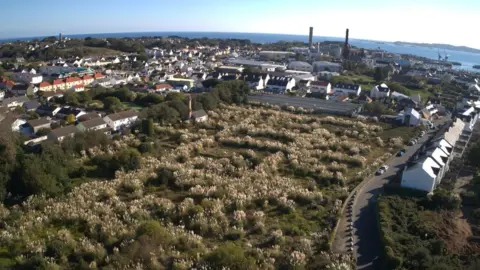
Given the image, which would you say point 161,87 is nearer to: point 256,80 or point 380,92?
point 256,80

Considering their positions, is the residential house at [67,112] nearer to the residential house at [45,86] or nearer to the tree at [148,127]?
the tree at [148,127]

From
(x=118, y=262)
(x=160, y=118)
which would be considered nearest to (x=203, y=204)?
(x=118, y=262)

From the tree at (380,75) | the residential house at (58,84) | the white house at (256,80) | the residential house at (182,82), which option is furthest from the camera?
the tree at (380,75)

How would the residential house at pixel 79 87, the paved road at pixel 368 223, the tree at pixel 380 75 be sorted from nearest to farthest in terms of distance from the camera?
1. the paved road at pixel 368 223
2. the residential house at pixel 79 87
3. the tree at pixel 380 75

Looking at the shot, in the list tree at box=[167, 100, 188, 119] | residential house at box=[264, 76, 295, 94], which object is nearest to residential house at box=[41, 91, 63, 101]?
tree at box=[167, 100, 188, 119]

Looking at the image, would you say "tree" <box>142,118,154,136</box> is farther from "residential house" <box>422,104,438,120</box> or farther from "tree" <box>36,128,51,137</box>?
"residential house" <box>422,104,438,120</box>

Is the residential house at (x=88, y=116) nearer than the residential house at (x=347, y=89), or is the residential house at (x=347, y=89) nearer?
the residential house at (x=88, y=116)

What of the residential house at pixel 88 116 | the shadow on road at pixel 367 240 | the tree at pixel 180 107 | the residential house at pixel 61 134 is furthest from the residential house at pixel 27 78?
the shadow on road at pixel 367 240
